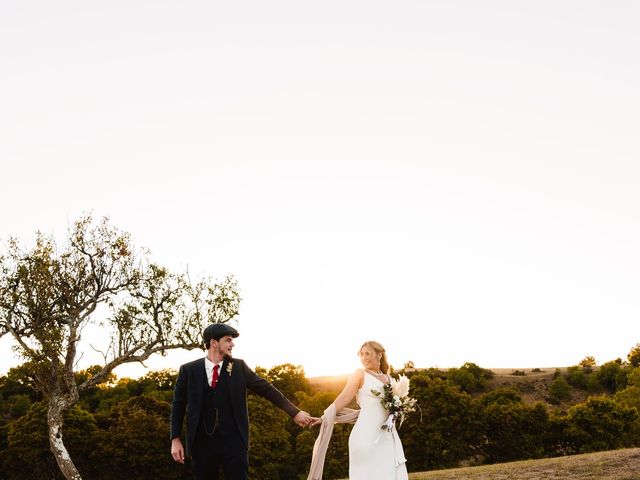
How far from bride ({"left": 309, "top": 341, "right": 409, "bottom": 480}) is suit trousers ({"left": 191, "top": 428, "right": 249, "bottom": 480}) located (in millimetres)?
2600

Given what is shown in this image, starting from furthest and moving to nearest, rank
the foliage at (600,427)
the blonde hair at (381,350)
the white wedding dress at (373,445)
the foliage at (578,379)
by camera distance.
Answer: the foliage at (578,379), the foliage at (600,427), the blonde hair at (381,350), the white wedding dress at (373,445)

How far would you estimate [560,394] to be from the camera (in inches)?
4176

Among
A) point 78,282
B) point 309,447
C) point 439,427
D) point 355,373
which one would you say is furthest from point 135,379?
point 355,373

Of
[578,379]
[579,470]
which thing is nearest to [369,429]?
[579,470]

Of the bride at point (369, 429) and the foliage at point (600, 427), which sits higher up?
the bride at point (369, 429)

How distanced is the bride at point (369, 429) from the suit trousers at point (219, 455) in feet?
8.53

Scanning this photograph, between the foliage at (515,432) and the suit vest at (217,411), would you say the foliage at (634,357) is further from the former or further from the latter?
the suit vest at (217,411)

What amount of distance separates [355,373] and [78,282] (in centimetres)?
2801

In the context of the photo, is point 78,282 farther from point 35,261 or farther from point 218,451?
point 218,451

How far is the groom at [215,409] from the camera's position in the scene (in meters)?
8.29

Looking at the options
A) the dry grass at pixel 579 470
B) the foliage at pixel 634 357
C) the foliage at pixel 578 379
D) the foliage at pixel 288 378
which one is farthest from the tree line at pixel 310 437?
the foliage at pixel 634 357

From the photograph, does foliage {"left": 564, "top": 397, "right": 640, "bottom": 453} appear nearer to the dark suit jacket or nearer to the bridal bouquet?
the bridal bouquet

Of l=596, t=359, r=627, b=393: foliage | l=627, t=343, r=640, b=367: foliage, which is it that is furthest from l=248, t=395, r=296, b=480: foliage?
l=627, t=343, r=640, b=367: foliage

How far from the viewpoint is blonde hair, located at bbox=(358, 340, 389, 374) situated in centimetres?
1173
